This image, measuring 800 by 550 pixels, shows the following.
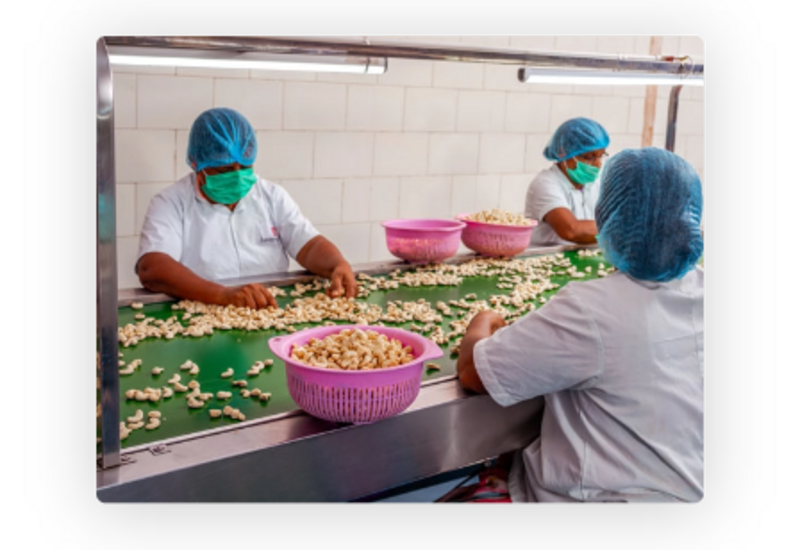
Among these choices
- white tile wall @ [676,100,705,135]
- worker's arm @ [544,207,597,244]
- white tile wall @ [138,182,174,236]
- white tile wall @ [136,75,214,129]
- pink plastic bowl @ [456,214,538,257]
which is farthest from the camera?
white tile wall @ [676,100,705,135]

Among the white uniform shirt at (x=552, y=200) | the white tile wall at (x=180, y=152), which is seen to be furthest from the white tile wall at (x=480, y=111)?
the white tile wall at (x=180, y=152)

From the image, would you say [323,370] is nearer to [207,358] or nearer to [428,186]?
[207,358]

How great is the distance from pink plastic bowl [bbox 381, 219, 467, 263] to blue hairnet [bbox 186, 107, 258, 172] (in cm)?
63

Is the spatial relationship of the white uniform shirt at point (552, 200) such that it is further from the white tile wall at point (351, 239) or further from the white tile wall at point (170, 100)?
Result: the white tile wall at point (170, 100)

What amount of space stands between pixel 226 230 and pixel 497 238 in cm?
118

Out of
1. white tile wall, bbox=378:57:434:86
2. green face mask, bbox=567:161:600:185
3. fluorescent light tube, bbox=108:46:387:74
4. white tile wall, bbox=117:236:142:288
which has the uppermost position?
white tile wall, bbox=378:57:434:86

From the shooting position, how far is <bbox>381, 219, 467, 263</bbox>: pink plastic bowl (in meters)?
3.06

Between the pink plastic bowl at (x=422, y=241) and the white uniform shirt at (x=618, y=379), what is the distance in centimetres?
132

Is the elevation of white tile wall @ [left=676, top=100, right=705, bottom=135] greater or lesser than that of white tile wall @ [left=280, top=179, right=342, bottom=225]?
greater

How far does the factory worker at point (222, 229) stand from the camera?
2.60 meters

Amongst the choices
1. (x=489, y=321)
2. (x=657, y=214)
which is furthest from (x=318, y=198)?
(x=657, y=214)

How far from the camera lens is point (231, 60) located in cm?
173

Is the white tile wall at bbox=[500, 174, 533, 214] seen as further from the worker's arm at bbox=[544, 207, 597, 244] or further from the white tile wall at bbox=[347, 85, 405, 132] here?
the worker's arm at bbox=[544, 207, 597, 244]

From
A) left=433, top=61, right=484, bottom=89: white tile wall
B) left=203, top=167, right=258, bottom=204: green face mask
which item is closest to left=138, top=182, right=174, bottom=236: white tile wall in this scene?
left=203, top=167, right=258, bottom=204: green face mask
